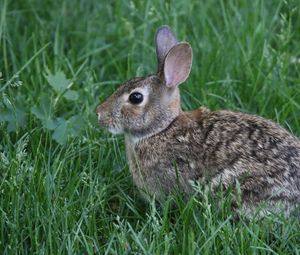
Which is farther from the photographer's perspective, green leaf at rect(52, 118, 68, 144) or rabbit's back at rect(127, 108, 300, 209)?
green leaf at rect(52, 118, 68, 144)

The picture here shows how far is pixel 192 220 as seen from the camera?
498cm

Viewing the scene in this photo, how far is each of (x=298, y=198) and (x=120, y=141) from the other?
4.71 feet

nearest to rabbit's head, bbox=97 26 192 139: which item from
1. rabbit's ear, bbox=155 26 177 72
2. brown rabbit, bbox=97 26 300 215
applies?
brown rabbit, bbox=97 26 300 215

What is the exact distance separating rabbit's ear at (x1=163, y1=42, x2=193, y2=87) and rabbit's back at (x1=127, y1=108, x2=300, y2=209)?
0.24 m

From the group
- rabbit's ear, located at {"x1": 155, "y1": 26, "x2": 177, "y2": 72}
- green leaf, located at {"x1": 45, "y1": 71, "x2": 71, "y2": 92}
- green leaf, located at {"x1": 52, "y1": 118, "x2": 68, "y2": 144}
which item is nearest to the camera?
green leaf, located at {"x1": 52, "y1": 118, "x2": 68, "y2": 144}

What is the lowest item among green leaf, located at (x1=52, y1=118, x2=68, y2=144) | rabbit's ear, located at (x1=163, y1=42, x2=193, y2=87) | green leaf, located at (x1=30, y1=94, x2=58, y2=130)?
green leaf, located at (x1=52, y1=118, x2=68, y2=144)

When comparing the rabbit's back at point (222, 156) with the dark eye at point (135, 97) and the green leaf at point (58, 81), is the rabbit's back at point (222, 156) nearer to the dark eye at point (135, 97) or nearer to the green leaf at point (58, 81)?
the dark eye at point (135, 97)

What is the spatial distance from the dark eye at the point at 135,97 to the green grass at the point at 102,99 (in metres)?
0.37

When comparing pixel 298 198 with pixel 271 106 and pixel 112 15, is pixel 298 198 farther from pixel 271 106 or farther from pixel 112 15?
pixel 112 15

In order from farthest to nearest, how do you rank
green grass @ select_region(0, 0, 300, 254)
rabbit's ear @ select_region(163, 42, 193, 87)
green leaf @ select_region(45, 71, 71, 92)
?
green leaf @ select_region(45, 71, 71, 92)
rabbit's ear @ select_region(163, 42, 193, 87)
green grass @ select_region(0, 0, 300, 254)

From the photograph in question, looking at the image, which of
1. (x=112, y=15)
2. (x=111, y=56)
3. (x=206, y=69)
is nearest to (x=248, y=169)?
(x=206, y=69)

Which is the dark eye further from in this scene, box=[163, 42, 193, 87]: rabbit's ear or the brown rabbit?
box=[163, 42, 193, 87]: rabbit's ear

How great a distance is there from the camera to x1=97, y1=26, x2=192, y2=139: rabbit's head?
18.7 ft

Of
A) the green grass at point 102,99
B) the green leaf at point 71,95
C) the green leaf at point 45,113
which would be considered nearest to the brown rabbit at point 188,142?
the green grass at point 102,99
